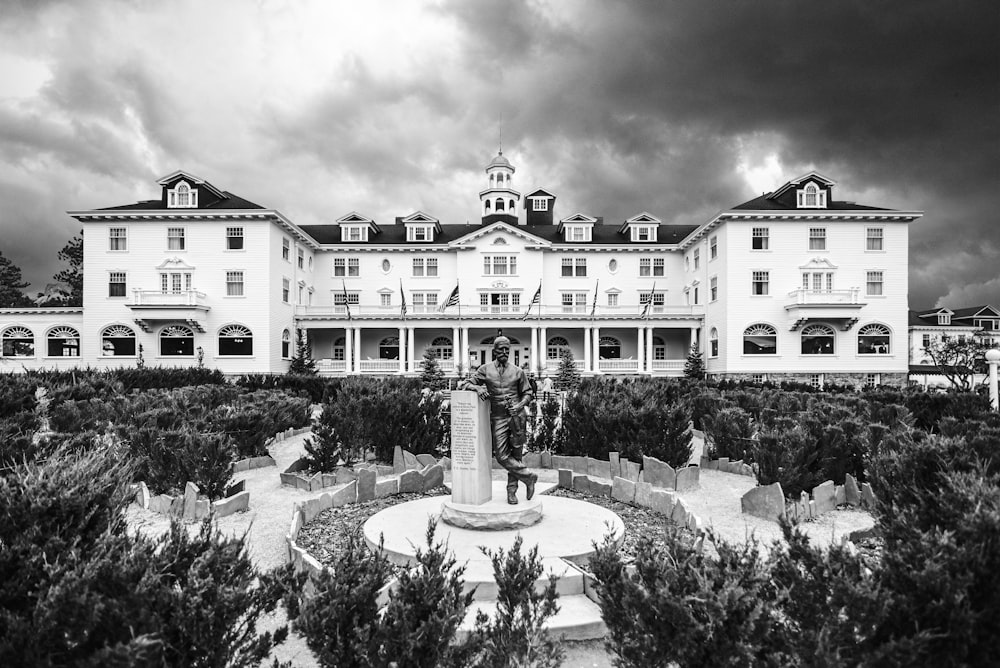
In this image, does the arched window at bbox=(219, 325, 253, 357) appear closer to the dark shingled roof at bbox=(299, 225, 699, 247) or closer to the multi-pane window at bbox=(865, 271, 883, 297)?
the dark shingled roof at bbox=(299, 225, 699, 247)

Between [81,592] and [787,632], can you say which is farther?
[787,632]

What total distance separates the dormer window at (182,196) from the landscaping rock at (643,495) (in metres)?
39.4

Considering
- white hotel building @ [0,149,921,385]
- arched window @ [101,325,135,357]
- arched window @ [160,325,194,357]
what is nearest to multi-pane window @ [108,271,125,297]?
white hotel building @ [0,149,921,385]

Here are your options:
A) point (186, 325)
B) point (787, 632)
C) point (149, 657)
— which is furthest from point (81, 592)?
point (186, 325)

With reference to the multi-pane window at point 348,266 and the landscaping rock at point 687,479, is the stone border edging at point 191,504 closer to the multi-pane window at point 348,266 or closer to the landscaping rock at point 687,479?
the landscaping rock at point 687,479

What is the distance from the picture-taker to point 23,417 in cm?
1041

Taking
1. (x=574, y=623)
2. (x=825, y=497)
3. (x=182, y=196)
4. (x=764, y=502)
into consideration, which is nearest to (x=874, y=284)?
(x=825, y=497)

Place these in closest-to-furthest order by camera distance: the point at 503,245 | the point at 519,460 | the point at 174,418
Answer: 1. the point at 519,460
2. the point at 174,418
3. the point at 503,245

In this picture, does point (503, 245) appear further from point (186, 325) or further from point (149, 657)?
point (149, 657)

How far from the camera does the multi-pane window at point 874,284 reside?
131ft

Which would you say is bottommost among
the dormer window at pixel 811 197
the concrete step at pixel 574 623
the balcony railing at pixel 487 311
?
the concrete step at pixel 574 623

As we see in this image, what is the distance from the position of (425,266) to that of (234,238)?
14236 millimetres

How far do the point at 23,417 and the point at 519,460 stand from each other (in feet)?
29.2

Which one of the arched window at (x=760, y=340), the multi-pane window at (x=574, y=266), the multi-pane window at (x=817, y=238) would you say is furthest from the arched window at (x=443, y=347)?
the multi-pane window at (x=817, y=238)
